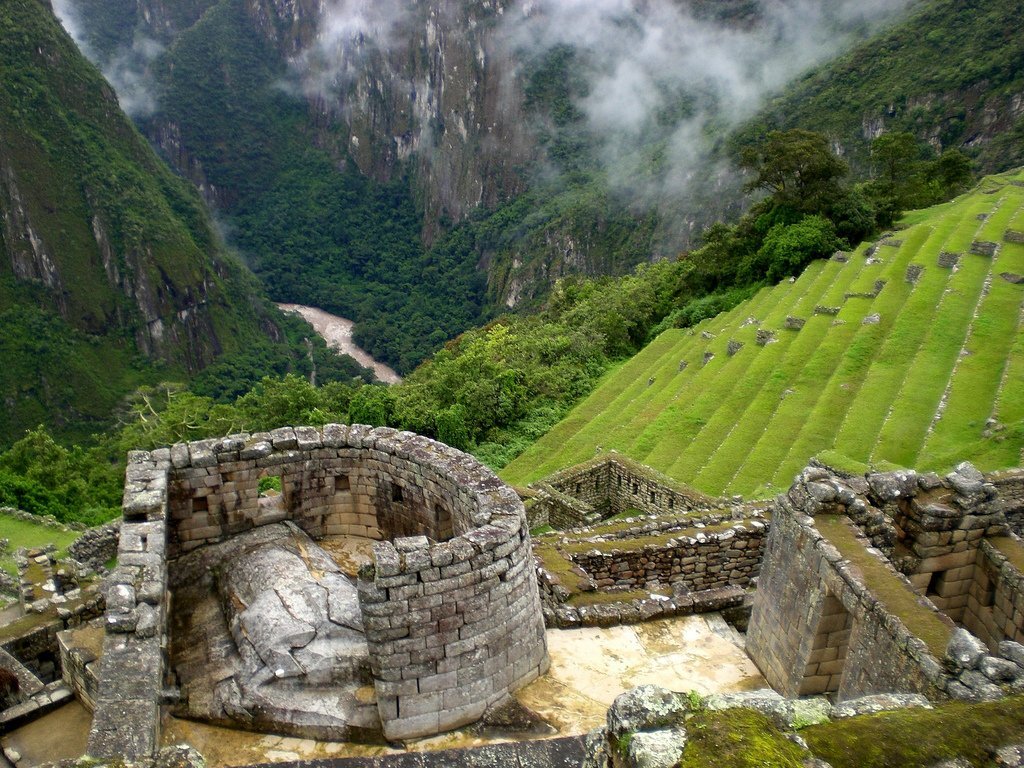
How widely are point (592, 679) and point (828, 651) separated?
2.41 m

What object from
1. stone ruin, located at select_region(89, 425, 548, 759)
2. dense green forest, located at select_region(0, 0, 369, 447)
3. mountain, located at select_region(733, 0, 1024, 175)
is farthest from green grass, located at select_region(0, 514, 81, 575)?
dense green forest, located at select_region(0, 0, 369, 447)

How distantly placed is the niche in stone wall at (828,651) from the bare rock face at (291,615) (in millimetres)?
4350

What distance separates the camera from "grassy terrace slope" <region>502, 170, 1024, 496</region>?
69.6 feet

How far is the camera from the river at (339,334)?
132m

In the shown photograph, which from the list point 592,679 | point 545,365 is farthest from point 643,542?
point 545,365

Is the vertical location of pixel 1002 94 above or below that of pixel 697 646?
above

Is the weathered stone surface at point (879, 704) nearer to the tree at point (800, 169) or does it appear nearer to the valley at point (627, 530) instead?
the valley at point (627, 530)

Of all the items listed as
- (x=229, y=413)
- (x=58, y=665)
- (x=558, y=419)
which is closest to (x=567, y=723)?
(x=58, y=665)

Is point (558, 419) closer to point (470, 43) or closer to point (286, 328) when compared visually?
point (286, 328)

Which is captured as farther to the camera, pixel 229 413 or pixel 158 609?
pixel 229 413

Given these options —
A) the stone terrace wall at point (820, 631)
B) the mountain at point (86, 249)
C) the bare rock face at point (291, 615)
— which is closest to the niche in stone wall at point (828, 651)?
the stone terrace wall at point (820, 631)

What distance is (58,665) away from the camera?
1162 cm

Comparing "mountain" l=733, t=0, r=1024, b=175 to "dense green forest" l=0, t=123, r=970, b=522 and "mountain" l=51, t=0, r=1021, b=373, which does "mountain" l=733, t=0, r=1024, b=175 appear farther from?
"dense green forest" l=0, t=123, r=970, b=522

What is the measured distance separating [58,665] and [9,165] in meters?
133
